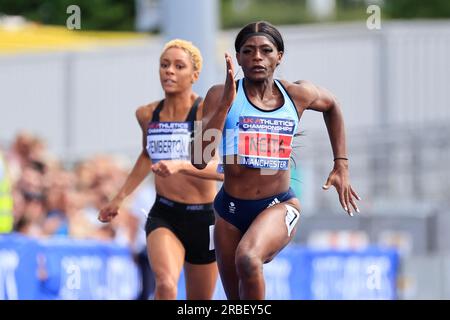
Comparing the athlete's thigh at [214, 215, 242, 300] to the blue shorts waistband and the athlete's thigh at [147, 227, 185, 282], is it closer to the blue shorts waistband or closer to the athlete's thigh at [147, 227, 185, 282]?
the athlete's thigh at [147, 227, 185, 282]

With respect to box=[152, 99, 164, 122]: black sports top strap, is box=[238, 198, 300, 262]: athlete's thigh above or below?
below

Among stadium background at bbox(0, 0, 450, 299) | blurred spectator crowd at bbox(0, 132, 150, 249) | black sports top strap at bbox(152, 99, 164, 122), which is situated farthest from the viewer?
blurred spectator crowd at bbox(0, 132, 150, 249)

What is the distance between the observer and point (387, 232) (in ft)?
68.8

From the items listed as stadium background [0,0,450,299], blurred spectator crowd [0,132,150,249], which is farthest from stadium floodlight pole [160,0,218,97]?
blurred spectator crowd [0,132,150,249]

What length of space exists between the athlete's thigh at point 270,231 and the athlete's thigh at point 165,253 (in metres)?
1.55

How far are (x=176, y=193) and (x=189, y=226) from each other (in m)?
0.29

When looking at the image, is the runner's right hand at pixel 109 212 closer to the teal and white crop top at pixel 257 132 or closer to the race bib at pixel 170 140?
the race bib at pixel 170 140

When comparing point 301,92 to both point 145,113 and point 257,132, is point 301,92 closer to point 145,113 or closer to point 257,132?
point 257,132

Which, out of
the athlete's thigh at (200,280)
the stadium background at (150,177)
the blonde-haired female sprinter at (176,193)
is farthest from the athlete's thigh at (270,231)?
the stadium background at (150,177)

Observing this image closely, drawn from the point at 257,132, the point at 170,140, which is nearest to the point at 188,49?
the point at 170,140

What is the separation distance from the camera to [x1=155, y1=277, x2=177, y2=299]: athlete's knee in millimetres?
10805

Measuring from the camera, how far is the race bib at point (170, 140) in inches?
430

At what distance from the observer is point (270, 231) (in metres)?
9.39
